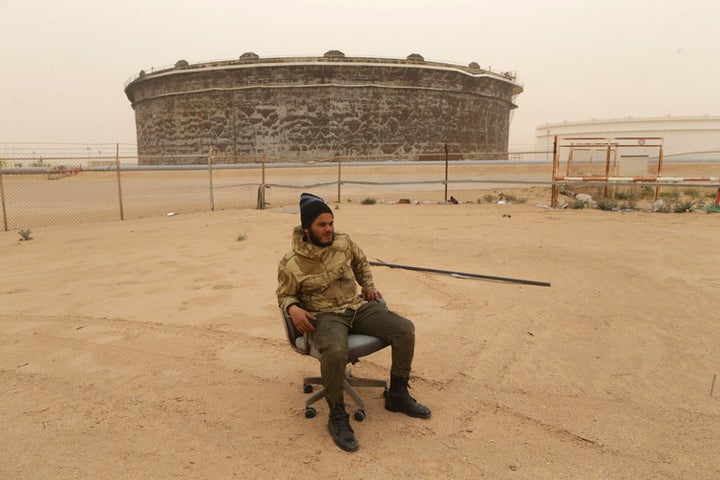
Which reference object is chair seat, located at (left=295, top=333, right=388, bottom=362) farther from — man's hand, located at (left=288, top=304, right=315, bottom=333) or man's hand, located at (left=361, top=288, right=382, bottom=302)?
man's hand, located at (left=361, top=288, right=382, bottom=302)

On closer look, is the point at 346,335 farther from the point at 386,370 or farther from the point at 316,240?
the point at 386,370

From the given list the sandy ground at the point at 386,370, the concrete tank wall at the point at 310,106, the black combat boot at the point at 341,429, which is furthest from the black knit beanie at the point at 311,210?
the concrete tank wall at the point at 310,106

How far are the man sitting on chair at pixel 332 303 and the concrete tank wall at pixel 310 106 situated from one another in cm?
2613

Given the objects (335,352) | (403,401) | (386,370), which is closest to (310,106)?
(386,370)

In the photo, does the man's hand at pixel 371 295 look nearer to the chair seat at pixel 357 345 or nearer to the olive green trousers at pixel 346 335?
the olive green trousers at pixel 346 335

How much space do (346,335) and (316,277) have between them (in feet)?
1.40

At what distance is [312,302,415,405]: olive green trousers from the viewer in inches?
113

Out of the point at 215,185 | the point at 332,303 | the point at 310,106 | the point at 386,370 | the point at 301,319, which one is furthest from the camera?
the point at 310,106

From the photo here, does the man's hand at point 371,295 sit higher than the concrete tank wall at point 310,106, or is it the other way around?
the concrete tank wall at point 310,106

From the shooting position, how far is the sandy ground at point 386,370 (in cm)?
280

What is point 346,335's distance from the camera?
3008 mm

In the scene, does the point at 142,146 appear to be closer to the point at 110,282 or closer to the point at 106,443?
the point at 110,282

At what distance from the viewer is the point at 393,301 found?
5.59 meters

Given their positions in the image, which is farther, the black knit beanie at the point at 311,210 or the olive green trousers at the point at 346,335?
the black knit beanie at the point at 311,210
